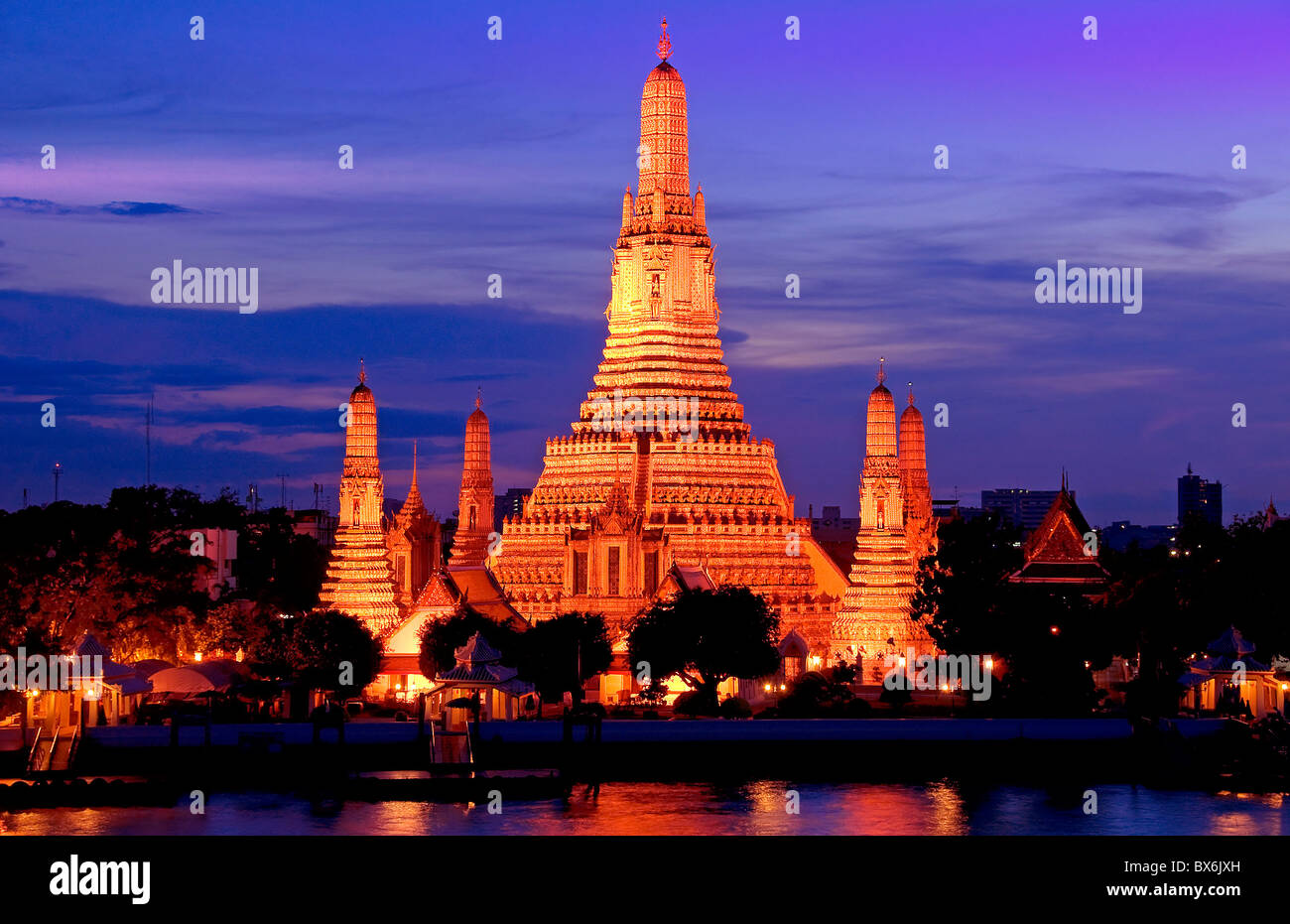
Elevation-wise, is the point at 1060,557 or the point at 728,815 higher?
the point at 1060,557

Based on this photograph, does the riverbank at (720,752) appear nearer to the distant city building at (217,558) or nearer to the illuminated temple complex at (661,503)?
the illuminated temple complex at (661,503)

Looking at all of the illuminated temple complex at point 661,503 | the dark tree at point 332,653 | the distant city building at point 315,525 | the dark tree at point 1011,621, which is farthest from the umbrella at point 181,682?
the distant city building at point 315,525

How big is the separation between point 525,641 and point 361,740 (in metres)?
15.7

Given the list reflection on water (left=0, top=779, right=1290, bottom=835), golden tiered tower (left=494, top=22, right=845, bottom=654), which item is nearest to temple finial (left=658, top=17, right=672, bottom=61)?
golden tiered tower (left=494, top=22, right=845, bottom=654)

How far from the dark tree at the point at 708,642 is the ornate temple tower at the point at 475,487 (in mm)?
27175

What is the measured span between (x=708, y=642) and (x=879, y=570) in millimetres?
17163

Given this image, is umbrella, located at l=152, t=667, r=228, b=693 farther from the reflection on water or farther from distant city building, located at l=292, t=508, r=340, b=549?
distant city building, located at l=292, t=508, r=340, b=549

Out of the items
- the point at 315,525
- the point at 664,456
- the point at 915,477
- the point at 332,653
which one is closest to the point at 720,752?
the point at 332,653

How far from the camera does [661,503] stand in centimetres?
10894

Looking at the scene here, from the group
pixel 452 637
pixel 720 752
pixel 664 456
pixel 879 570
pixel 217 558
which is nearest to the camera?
pixel 720 752

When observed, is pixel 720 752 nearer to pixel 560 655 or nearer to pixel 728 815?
pixel 728 815

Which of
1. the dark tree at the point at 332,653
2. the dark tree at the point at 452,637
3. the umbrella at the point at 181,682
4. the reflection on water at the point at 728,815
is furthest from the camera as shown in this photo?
the dark tree at the point at 332,653

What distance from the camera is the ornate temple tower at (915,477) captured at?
116125 millimetres
